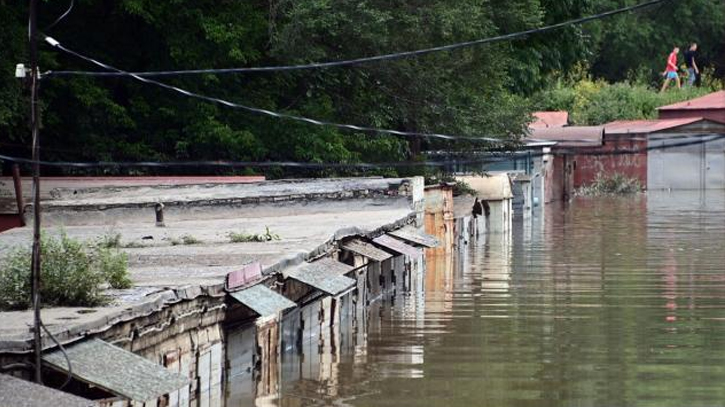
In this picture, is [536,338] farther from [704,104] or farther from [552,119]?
[704,104]

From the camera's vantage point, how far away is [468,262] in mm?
36031

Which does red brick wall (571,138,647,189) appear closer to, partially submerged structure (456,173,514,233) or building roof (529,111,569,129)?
building roof (529,111,569,129)

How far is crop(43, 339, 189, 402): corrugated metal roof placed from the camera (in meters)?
11.8

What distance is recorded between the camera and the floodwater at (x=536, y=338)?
56.9ft

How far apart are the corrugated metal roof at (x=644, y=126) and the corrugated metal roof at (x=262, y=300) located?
2002 inches

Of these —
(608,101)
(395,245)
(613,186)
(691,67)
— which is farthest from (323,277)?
(691,67)

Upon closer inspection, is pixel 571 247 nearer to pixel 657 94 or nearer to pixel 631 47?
pixel 657 94

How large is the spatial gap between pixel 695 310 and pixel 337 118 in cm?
1180

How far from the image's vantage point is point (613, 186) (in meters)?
69.7

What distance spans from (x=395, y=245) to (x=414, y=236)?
219cm

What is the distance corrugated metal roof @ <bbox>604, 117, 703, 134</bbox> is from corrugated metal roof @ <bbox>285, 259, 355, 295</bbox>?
4757 centimetres

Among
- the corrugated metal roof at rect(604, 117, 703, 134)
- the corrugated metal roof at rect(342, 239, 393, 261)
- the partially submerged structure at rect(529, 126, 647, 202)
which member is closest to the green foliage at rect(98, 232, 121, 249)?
the corrugated metal roof at rect(342, 239, 393, 261)

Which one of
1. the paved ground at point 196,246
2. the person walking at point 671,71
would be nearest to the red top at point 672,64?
the person walking at point 671,71

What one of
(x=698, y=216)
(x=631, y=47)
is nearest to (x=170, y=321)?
(x=698, y=216)
